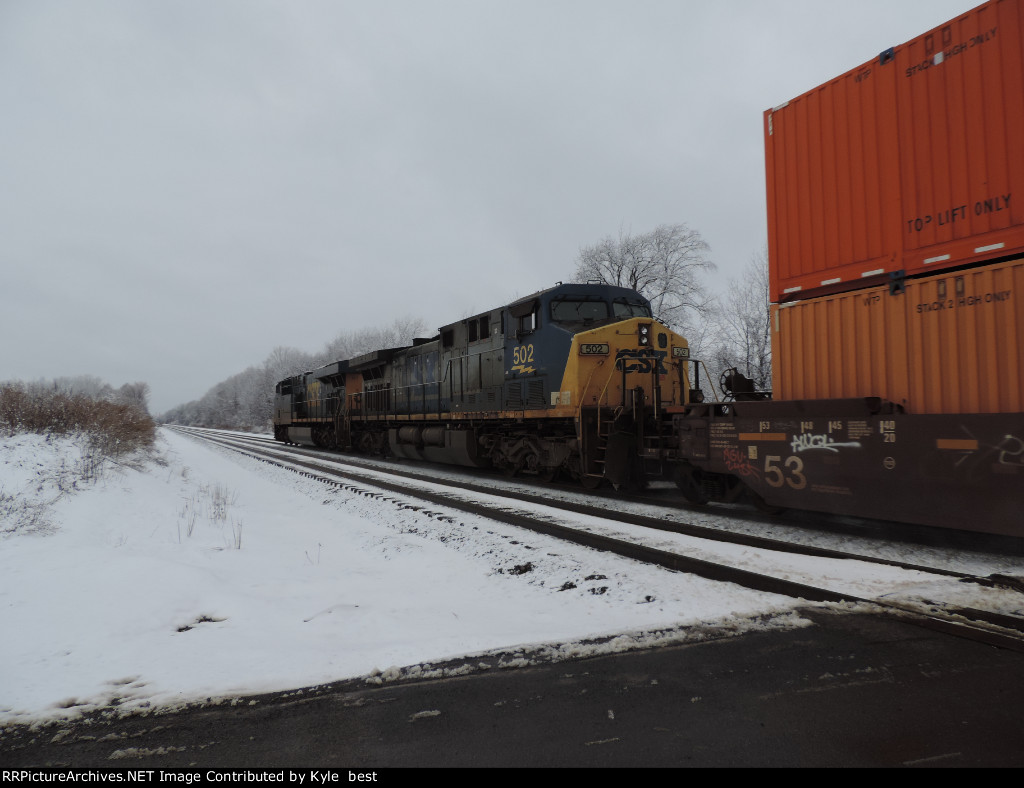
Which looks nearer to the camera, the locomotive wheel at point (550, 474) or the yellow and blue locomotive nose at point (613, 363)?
the yellow and blue locomotive nose at point (613, 363)

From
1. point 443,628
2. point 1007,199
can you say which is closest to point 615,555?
point 443,628

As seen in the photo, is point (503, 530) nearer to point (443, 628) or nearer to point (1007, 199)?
point (443, 628)

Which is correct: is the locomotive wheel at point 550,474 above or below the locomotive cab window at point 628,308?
below

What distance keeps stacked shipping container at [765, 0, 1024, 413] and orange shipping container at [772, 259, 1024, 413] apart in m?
0.01

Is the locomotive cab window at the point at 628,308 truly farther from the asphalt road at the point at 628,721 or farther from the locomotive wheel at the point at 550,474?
the asphalt road at the point at 628,721

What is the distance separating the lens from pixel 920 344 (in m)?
5.86

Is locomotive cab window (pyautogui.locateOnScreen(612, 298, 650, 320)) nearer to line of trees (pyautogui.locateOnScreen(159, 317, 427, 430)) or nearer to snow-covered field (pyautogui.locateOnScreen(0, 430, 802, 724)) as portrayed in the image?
snow-covered field (pyautogui.locateOnScreen(0, 430, 802, 724))

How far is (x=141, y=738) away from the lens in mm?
2486

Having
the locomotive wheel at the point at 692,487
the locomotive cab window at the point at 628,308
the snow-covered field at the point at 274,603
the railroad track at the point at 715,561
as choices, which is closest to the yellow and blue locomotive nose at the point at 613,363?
the locomotive cab window at the point at 628,308

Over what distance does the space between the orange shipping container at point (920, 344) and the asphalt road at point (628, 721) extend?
3.13 metres

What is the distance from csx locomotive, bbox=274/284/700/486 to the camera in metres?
9.96

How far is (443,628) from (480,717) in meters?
1.27

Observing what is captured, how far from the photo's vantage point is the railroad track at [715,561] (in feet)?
12.3

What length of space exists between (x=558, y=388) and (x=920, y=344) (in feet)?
19.4
